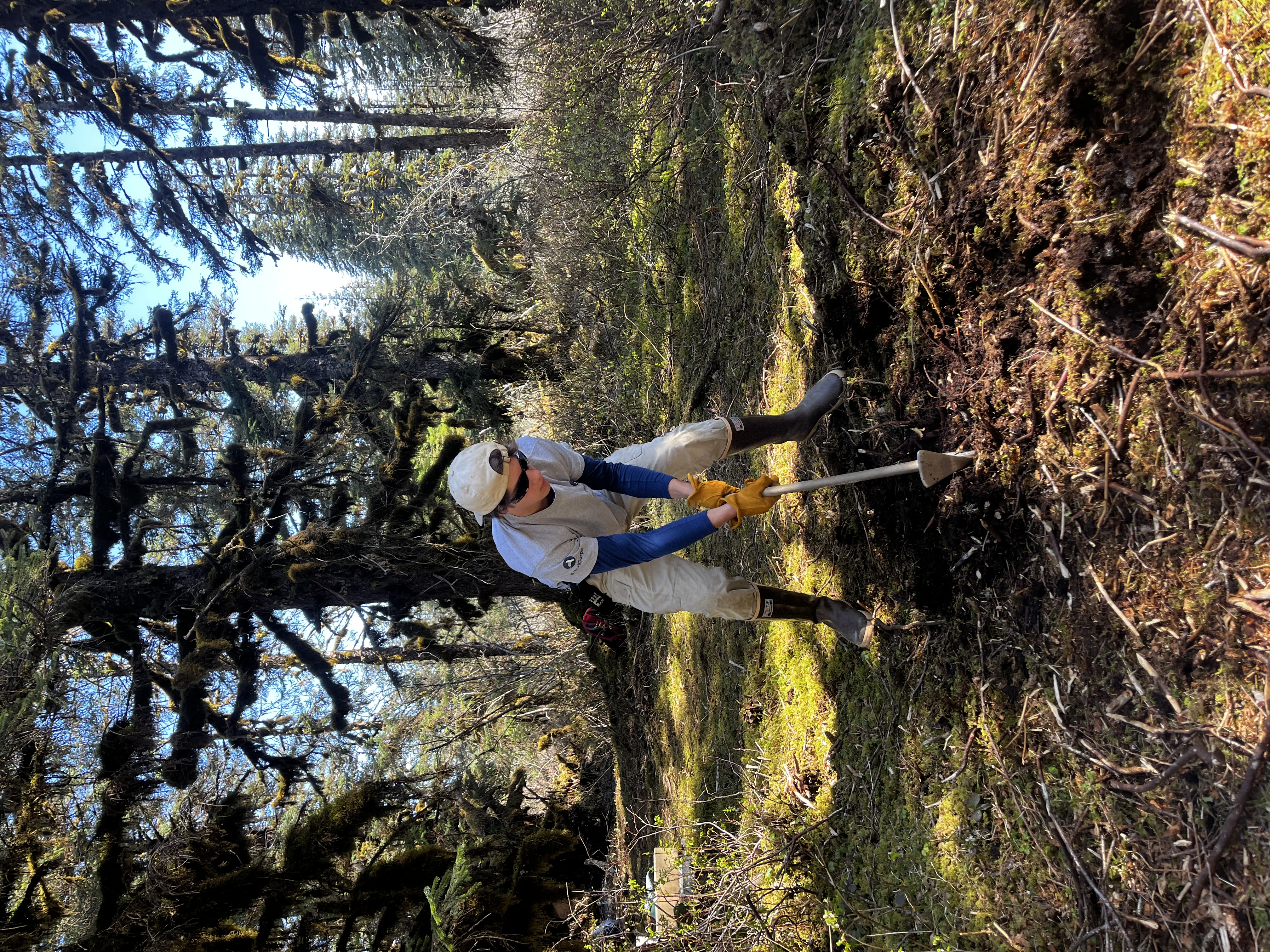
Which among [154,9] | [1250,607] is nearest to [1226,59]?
[1250,607]

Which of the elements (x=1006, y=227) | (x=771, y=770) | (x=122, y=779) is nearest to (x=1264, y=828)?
(x=1006, y=227)

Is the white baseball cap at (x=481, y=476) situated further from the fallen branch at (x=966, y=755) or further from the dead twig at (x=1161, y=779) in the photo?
the dead twig at (x=1161, y=779)

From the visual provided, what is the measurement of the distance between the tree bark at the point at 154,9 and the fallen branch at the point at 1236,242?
8.60 metres

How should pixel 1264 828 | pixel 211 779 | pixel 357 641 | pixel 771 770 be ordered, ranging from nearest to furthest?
pixel 1264 828, pixel 771 770, pixel 211 779, pixel 357 641

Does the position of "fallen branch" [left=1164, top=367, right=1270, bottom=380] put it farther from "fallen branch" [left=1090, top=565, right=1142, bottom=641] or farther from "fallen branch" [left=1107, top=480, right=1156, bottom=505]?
"fallen branch" [left=1090, top=565, right=1142, bottom=641]

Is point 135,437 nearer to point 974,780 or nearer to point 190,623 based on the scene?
point 190,623

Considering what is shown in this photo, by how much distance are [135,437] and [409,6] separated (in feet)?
19.8

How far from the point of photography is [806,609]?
13.3ft

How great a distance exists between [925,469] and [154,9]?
8.93 m

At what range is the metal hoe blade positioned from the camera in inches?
120

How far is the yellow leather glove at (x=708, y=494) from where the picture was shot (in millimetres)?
Result: 3537

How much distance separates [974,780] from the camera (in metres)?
3.14

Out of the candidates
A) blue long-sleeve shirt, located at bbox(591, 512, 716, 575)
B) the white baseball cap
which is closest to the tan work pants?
blue long-sleeve shirt, located at bbox(591, 512, 716, 575)

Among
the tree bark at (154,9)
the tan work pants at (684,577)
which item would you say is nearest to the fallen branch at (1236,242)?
the tan work pants at (684,577)
